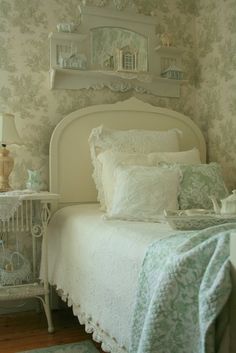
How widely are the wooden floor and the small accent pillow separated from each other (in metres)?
0.89

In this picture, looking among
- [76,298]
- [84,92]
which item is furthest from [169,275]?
[84,92]

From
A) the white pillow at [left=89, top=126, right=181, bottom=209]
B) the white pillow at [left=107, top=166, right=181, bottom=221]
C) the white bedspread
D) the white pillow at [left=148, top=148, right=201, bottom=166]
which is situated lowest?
the white bedspread

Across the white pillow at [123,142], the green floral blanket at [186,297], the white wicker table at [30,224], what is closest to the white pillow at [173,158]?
the white pillow at [123,142]

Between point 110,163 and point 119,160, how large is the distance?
0.06 meters

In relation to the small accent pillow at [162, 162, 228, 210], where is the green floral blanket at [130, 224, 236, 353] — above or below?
below

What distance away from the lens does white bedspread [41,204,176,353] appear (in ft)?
4.67

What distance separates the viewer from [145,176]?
6.74ft

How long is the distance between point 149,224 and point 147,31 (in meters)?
1.77

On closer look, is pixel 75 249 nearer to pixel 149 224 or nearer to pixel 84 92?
pixel 149 224

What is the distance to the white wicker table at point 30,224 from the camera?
7.06 ft

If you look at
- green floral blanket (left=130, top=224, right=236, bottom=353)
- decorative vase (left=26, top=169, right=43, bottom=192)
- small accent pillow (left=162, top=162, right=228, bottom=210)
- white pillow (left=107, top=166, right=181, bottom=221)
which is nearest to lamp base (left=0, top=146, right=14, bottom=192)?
decorative vase (left=26, top=169, right=43, bottom=192)

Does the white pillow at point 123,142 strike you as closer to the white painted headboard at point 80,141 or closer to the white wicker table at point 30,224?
the white painted headboard at point 80,141

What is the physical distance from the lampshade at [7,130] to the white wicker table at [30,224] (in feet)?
1.06

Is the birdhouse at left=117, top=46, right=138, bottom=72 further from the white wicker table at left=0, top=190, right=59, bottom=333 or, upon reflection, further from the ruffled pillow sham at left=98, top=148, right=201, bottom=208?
the white wicker table at left=0, top=190, right=59, bottom=333
